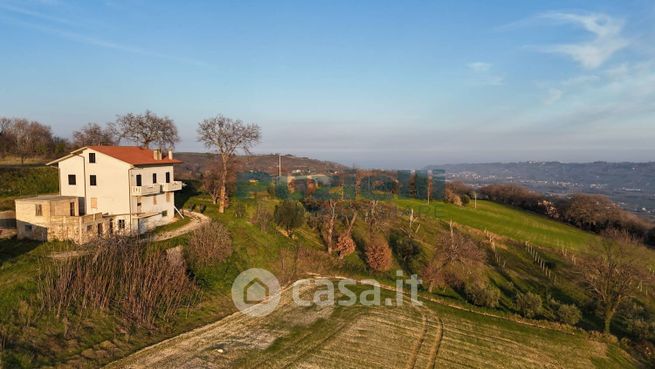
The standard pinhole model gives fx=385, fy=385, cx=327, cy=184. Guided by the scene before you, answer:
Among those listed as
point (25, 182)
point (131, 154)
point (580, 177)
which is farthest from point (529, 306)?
point (580, 177)

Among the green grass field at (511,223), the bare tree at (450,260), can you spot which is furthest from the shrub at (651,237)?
the bare tree at (450,260)

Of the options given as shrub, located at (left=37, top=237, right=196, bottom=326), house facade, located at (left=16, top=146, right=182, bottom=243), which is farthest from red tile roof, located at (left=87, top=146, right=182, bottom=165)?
shrub, located at (left=37, top=237, right=196, bottom=326)

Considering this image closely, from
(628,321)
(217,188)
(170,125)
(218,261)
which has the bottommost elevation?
(628,321)

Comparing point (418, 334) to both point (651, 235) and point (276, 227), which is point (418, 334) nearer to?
point (276, 227)

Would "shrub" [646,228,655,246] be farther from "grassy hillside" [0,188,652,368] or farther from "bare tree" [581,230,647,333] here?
"bare tree" [581,230,647,333]

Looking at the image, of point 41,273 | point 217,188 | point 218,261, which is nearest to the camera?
point 41,273

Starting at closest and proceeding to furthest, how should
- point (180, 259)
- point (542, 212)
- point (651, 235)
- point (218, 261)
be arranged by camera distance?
point (180, 259) < point (218, 261) < point (651, 235) < point (542, 212)

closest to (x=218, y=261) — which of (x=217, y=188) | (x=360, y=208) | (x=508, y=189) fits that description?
(x=217, y=188)

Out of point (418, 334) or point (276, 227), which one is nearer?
point (418, 334)
